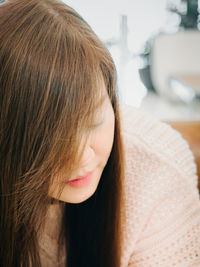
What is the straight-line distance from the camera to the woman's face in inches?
19.2

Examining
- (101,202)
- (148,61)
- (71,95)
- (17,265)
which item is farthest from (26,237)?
(148,61)

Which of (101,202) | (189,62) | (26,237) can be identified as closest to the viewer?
(26,237)

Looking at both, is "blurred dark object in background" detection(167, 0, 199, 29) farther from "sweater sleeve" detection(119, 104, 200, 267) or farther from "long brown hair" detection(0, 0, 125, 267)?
"long brown hair" detection(0, 0, 125, 267)

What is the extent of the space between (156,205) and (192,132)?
0.26 metres

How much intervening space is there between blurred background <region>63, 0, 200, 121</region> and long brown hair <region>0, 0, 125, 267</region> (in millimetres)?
1737

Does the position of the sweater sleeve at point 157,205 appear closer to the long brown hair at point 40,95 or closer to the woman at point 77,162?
the woman at point 77,162

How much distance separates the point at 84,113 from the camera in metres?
0.46

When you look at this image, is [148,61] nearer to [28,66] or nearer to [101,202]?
[101,202]

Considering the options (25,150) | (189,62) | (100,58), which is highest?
(100,58)

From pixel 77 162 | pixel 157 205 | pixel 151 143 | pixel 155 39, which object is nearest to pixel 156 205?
pixel 157 205

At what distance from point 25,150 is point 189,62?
2.07 m

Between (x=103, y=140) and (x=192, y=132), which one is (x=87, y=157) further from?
(x=192, y=132)

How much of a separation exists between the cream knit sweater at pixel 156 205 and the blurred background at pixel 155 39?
154 cm

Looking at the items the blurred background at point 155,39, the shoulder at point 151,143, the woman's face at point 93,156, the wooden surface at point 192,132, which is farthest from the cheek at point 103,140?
the blurred background at point 155,39
